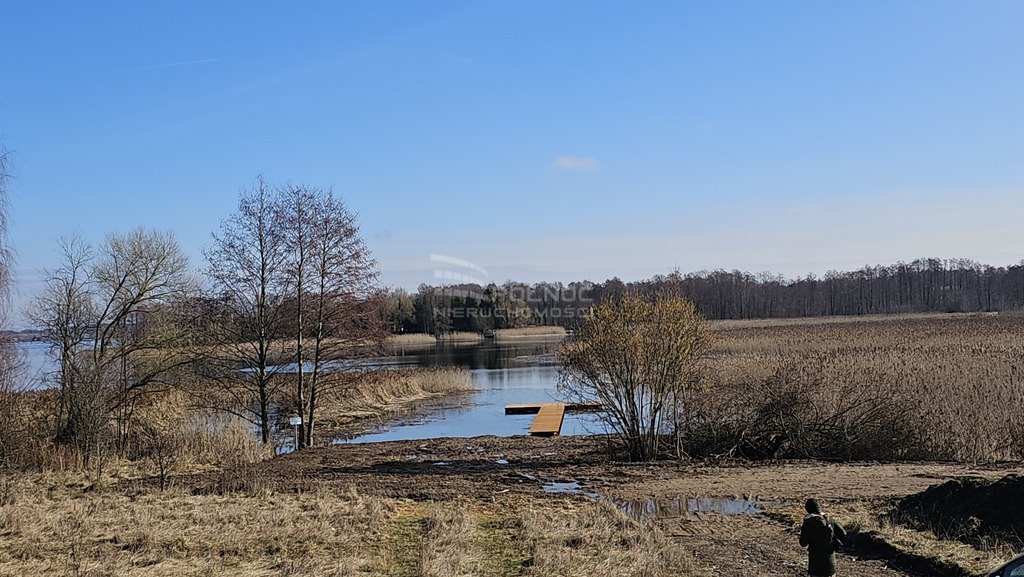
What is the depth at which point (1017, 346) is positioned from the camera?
31203 mm

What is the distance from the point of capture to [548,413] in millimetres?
25375

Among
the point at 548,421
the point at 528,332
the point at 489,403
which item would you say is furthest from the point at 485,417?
the point at 528,332

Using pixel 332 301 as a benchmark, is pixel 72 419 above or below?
below

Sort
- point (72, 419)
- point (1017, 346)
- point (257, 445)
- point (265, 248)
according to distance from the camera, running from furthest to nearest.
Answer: point (1017, 346) → point (265, 248) → point (257, 445) → point (72, 419)

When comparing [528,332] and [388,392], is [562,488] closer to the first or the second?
[388,392]

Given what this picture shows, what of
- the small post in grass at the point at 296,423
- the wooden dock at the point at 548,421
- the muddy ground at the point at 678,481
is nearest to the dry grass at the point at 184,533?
the muddy ground at the point at 678,481

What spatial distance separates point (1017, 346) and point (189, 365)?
3098 centimetres

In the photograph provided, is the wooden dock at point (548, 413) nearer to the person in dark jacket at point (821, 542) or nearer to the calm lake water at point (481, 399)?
the calm lake water at point (481, 399)

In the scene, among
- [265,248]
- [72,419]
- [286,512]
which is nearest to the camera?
[286,512]

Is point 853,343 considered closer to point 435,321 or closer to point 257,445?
point 257,445

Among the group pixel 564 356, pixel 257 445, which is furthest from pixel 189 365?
pixel 564 356

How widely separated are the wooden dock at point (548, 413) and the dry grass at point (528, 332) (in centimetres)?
5296

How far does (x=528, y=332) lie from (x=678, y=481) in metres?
69.2

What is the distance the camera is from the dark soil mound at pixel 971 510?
9469mm
